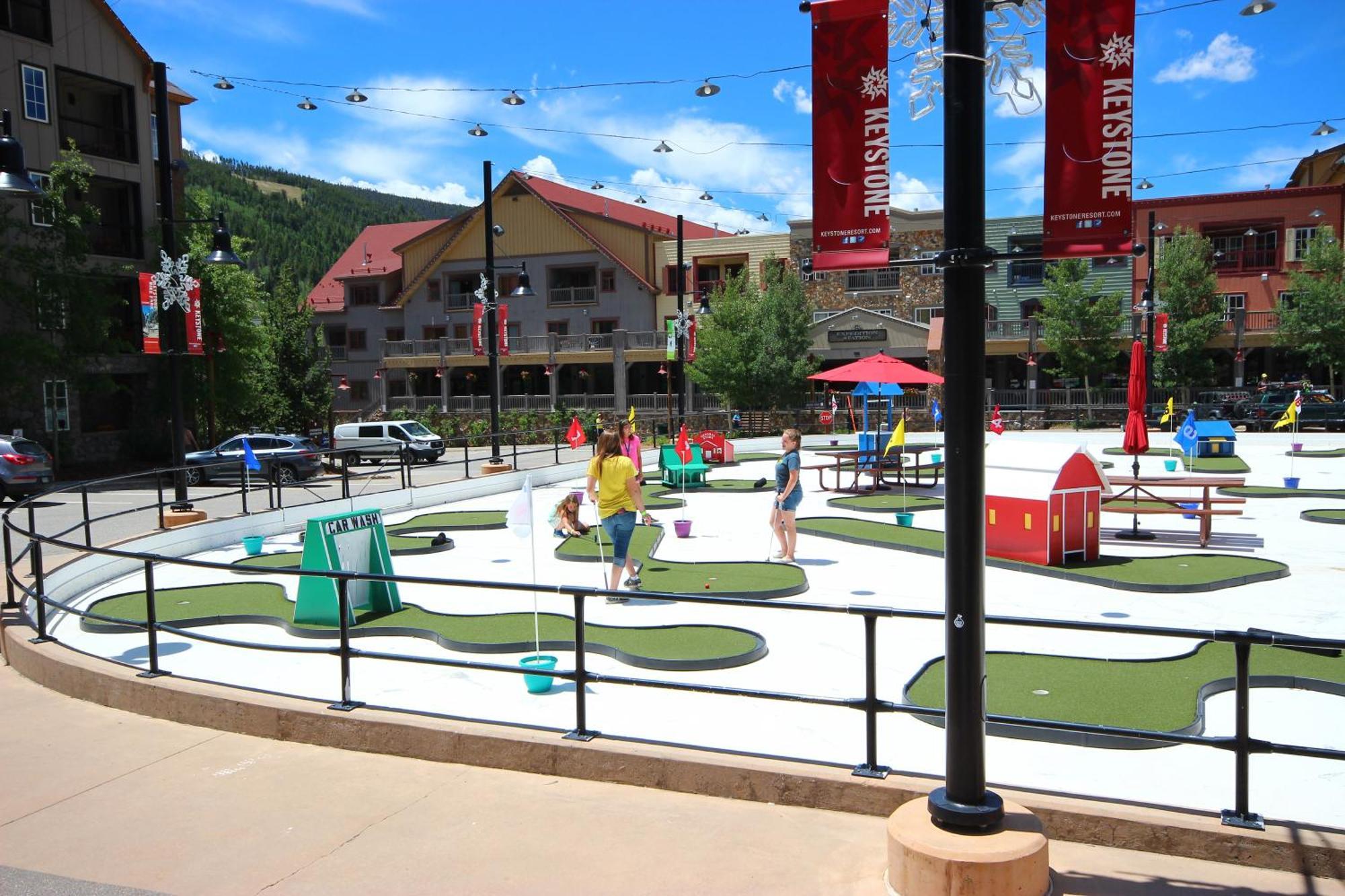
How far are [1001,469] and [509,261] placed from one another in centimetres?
4521

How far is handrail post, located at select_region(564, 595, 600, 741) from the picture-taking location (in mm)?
5590

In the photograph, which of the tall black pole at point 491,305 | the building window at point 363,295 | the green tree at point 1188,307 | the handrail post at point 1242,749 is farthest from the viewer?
the building window at point 363,295

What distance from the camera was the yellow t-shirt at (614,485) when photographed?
1051 cm

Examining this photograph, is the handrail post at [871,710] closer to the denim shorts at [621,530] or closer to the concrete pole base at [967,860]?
the concrete pole base at [967,860]

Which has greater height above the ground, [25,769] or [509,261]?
[509,261]

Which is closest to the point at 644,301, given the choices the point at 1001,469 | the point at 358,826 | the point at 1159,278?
the point at 1159,278

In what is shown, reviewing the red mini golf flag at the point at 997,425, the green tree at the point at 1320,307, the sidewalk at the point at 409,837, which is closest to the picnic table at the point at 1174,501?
the sidewalk at the point at 409,837

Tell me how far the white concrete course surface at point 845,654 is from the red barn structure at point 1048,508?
0.62m

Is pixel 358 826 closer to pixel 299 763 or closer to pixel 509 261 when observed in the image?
pixel 299 763

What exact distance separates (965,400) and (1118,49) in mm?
1668

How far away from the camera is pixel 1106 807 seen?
15.4ft

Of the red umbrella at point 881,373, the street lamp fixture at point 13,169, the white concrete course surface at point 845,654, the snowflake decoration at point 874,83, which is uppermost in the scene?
the street lamp fixture at point 13,169

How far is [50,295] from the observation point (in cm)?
2973

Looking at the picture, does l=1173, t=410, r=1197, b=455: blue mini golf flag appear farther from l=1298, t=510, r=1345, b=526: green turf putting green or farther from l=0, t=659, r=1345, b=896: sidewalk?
l=0, t=659, r=1345, b=896: sidewalk
